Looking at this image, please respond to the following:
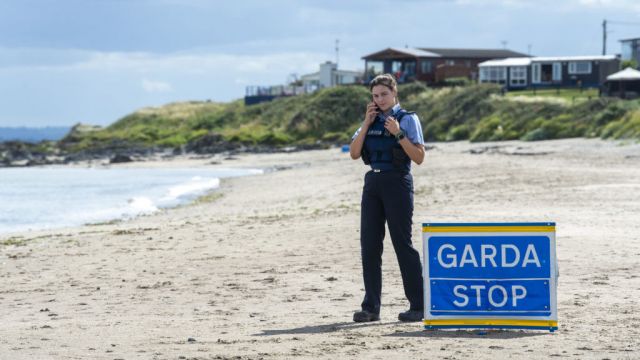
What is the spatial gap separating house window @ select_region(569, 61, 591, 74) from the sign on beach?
6665 centimetres

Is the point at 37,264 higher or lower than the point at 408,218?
lower

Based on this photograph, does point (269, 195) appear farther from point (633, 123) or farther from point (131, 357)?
point (131, 357)

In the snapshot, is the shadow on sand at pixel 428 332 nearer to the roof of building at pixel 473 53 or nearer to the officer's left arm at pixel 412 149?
the officer's left arm at pixel 412 149

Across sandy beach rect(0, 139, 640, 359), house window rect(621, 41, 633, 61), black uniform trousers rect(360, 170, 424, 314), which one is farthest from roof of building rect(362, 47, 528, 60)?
black uniform trousers rect(360, 170, 424, 314)

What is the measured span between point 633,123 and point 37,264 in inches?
1080

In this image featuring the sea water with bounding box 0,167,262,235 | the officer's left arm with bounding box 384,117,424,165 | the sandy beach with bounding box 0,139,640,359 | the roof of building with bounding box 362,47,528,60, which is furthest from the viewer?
the roof of building with bounding box 362,47,528,60

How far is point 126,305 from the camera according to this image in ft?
32.3

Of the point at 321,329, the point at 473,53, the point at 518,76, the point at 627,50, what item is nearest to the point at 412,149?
the point at 321,329

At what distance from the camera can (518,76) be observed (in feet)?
→ 249

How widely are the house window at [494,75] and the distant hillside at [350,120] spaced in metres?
4.82

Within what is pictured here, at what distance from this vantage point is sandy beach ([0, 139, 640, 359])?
7.57 metres

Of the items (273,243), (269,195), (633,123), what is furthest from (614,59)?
(273,243)

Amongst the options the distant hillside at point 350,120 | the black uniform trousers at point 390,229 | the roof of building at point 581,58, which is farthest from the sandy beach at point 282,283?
the roof of building at point 581,58

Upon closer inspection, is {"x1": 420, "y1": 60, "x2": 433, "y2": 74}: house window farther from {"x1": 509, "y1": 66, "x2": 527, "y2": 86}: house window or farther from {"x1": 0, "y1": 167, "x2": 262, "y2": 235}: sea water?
{"x1": 0, "y1": 167, "x2": 262, "y2": 235}: sea water
